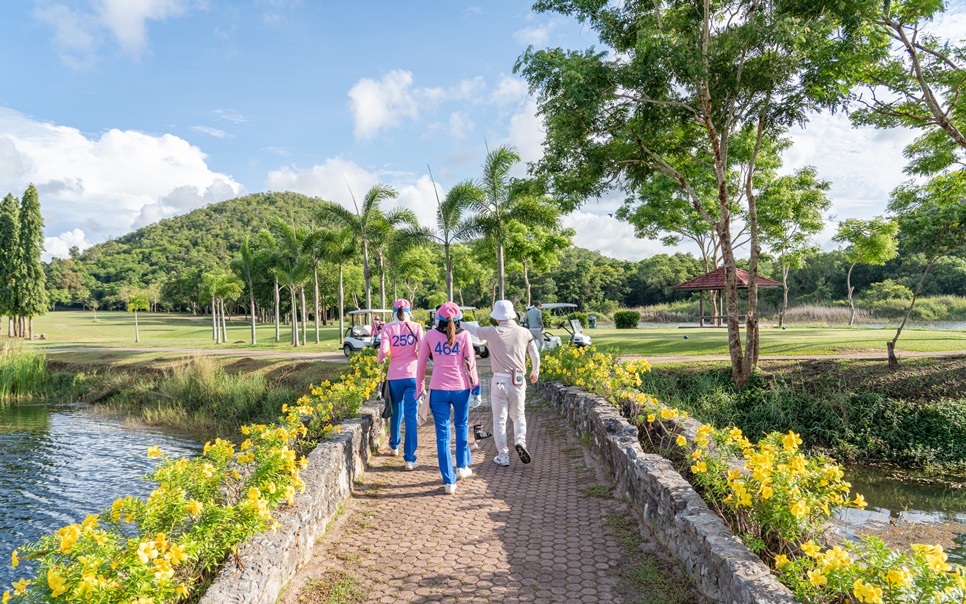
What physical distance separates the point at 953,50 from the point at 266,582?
605 inches

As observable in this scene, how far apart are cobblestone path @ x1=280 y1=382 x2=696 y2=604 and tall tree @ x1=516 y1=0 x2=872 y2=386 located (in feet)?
24.7

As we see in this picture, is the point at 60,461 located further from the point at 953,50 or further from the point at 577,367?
the point at 953,50

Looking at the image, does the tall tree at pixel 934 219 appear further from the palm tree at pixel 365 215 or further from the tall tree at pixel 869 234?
the palm tree at pixel 365 215

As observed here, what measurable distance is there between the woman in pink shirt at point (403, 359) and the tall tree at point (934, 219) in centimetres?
1184

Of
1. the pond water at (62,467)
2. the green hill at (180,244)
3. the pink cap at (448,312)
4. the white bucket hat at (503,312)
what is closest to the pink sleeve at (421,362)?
the pink cap at (448,312)

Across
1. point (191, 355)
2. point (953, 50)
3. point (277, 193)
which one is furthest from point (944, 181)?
point (277, 193)

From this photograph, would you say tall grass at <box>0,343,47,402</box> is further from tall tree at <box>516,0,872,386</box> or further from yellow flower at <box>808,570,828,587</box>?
yellow flower at <box>808,570,828,587</box>

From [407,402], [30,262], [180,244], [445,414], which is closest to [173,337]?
[30,262]

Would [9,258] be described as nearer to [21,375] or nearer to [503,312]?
[21,375]

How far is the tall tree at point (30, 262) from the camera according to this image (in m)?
36.2

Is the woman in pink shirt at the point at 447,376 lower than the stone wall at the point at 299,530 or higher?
higher

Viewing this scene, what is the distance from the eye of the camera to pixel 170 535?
132 inches

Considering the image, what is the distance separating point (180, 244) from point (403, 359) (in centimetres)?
10070

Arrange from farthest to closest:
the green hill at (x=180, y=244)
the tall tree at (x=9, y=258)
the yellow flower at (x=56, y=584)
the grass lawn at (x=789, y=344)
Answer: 1. the green hill at (x=180, y=244)
2. the tall tree at (x=9, y=258)
3. the grass lawn at (x=789, y=344)
4. the yellow flower at (x=56, y=584)
